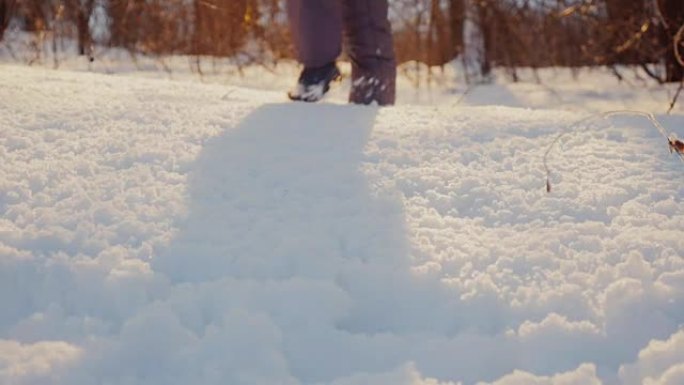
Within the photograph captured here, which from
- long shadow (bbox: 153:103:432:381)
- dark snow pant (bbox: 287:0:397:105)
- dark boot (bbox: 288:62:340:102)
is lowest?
long shadow (bbox: 153:103:432:381)

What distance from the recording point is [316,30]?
7.79 ft

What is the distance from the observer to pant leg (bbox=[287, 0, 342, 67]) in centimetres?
236

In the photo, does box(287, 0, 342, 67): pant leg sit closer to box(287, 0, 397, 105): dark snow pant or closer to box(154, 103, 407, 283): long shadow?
box(287, 0, 397, 105): dark snow pant

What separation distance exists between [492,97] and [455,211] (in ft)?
9.66

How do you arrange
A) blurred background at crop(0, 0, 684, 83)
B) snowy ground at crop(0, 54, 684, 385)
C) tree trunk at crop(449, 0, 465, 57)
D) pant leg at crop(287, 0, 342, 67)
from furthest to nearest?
tree trunk at crop(449, 0, 465, 57), blurred background at crop(0, 0, 684, 83), pant leg at crop(287, 0, 342, 67), snowy ground at crop(0, 54, 684, 385)

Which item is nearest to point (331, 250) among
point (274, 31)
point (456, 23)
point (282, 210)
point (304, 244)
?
point (304, 244)

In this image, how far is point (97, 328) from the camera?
1.12 m

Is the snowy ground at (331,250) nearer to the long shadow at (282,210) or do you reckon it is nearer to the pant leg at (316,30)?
the long shadow at (282,210)

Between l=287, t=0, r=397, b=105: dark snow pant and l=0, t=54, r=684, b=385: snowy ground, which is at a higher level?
l=287, t=0, r=397, b=105: dark snow pant

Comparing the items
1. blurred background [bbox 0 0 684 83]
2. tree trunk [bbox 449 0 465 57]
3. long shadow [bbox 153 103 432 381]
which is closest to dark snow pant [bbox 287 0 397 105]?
long shadow [bbox 153 103 432 381]

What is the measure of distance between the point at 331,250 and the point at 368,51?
4.01 feet

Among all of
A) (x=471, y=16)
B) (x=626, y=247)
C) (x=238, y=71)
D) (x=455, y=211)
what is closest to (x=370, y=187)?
(x=455, y=211)

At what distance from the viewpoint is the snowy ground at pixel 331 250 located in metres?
1.08

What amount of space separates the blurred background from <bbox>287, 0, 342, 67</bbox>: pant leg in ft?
7.50
